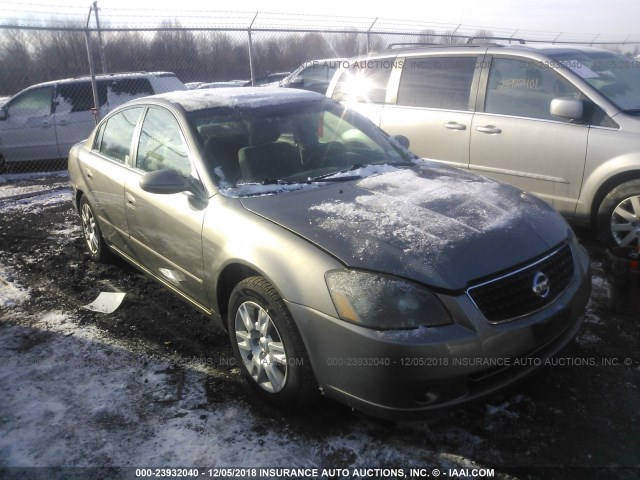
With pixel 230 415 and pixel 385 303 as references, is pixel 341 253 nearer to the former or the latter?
pixel 385 303

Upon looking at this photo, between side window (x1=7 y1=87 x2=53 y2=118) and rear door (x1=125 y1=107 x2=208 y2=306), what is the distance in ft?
23.8

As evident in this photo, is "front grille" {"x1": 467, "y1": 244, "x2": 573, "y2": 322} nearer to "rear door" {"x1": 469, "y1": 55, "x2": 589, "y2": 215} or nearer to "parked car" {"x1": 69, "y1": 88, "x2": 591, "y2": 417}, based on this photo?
"parked car" {"x1": 69, "y1": 88, "x2": 591, "y2": 417}

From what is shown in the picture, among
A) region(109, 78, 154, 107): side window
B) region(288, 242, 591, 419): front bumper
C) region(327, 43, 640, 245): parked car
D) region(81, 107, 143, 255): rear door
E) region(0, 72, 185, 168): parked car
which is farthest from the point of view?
region(109, 78, 154, 107): side window

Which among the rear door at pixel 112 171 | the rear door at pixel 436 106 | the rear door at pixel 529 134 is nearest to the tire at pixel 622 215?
the rear door at pixel 529 134

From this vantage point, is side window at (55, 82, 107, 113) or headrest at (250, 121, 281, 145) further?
side window at (55, 82, 107, 113)

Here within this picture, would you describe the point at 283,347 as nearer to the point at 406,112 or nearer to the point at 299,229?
the point at 299,229

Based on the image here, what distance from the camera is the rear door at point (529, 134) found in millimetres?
4602

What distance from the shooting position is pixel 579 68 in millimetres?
4777

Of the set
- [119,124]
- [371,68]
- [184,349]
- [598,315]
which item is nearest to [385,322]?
[184,349]

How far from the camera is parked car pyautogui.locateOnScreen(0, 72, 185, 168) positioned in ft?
31.8

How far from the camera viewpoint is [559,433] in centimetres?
246

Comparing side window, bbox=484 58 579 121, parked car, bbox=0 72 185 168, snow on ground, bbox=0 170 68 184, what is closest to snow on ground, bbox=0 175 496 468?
side window, bbox=484 58 579 121

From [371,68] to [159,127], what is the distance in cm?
337

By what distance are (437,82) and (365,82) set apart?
1.00 meters
